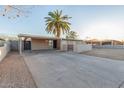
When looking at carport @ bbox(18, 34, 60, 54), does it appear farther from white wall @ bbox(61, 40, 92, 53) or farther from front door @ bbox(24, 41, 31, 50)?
white wall @ bbox(61, 40, 92, 53)

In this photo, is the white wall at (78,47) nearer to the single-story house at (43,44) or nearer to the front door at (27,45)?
the single-story house at (43,44)

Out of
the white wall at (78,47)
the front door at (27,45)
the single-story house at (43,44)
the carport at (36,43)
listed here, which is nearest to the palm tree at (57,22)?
the carport at (36,43)

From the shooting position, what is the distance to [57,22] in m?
25.3

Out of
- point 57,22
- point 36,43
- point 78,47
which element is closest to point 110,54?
point 78,47

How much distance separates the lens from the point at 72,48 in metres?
21.9

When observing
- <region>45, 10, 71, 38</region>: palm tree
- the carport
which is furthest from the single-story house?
<region>45, 10, 71, 38</region>: palm tree

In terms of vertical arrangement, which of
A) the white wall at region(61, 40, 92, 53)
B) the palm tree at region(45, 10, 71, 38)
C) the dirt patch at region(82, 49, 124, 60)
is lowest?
the dirt patch at region(82, 49, 124, 60)

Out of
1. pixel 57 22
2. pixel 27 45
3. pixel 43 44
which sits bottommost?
pixel 27 45

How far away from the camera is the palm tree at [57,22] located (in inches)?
995

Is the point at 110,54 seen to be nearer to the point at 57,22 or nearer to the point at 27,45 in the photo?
the point at 57,22

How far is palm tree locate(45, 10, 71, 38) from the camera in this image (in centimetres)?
2528

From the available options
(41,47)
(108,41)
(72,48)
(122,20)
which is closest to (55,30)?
(41,47)
